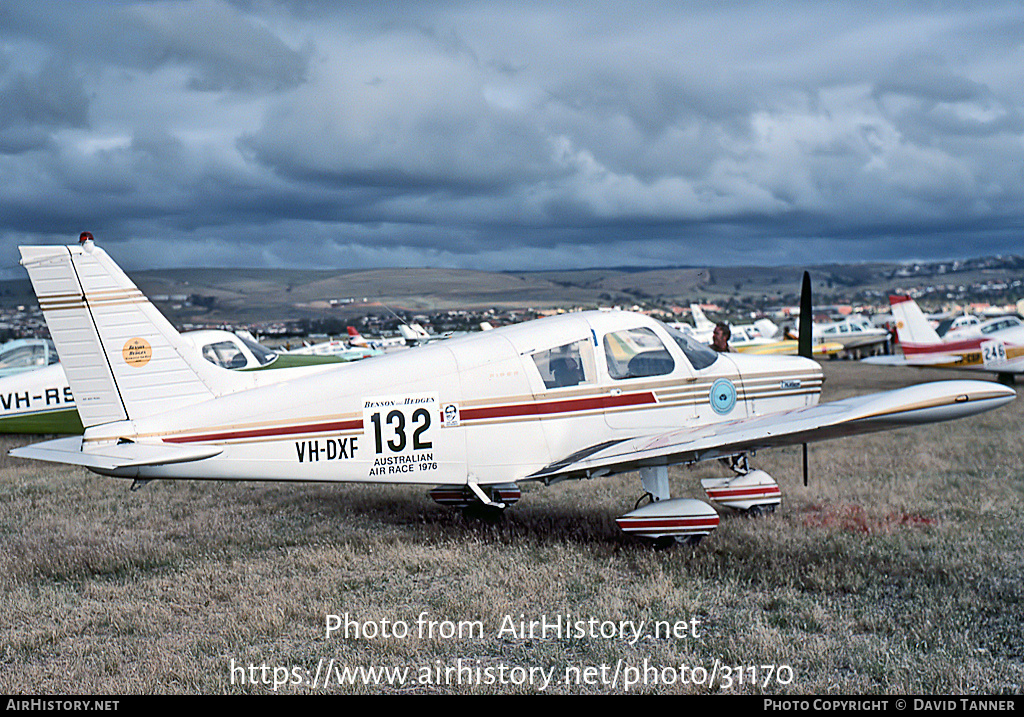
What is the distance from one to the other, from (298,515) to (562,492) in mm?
3142

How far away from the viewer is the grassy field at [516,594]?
4562 millimetres

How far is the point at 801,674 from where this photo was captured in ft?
14.8

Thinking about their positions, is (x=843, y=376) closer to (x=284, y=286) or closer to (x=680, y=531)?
(x=680, y=531)

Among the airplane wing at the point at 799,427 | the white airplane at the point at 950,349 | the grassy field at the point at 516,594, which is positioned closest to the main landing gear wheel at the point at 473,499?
the grassy field at the point at 516,594

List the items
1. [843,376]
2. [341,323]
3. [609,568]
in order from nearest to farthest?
[609,568]
[843,376]
[341,323]

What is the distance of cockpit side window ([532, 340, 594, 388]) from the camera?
717cm

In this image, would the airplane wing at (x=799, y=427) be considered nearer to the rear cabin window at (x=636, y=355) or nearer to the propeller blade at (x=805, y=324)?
the rear cabin window at (x=636, y=355)

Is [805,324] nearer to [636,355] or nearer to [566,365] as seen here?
[636,355]

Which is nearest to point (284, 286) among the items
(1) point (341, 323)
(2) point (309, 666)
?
(1) point (341, 323)

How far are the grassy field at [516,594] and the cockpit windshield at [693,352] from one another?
5.27 ft

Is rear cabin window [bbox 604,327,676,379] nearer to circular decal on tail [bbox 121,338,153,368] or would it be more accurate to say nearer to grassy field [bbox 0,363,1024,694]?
grassy field [bbox 0,363,1024,694]

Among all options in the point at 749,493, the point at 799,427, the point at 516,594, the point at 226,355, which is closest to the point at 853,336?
the point at 226,355

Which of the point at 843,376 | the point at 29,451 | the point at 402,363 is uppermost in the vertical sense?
the point at 402,363

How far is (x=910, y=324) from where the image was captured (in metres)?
23.0
